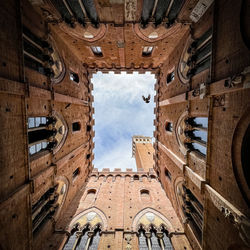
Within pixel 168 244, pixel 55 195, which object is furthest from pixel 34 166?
pixel 168 244

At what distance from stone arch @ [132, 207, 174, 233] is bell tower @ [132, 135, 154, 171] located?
408 inches

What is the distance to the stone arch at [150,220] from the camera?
924cm

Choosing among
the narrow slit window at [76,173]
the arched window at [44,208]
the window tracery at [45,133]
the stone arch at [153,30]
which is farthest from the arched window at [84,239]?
the stone arch at [153,30]

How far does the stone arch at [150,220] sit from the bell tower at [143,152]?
10357mm

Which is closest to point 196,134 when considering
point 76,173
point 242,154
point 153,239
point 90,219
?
point 242,154

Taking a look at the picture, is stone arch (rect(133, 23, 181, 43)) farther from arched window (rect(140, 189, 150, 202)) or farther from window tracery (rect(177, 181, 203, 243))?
arched window (rect(140, 189, 150, 202))

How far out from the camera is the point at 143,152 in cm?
2995

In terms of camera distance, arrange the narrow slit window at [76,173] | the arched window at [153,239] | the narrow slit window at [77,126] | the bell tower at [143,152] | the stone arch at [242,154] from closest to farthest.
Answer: the stone arch at [242,154]
the arched window at [153,239]
the narrow slit window at [77,126]
the narrow slit window at [76,173]
the bell tower at [143,152]

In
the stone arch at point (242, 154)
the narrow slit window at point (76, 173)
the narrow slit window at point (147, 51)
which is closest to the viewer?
the stone arch at point (242, 154)

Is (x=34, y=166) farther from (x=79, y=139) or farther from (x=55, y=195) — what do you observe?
(x=79, y=139)

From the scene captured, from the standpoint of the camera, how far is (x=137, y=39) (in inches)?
406

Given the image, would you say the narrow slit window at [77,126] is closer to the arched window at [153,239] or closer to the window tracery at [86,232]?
the window tracery at [86,232]

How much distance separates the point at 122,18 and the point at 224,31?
251 inches

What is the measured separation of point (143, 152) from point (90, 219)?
70.7ft
